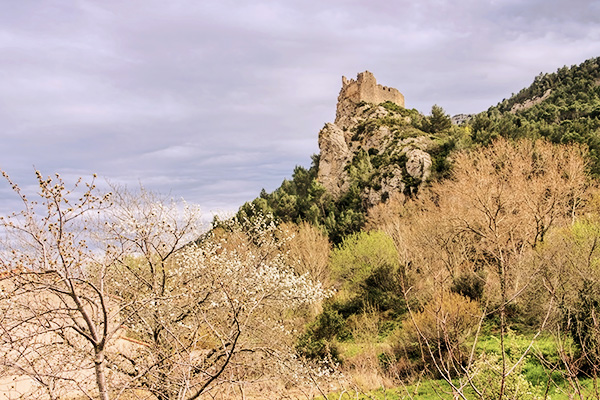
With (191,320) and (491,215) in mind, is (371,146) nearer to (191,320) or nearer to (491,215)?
(491,215)

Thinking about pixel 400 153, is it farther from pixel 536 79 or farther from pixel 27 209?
pixel 536 79

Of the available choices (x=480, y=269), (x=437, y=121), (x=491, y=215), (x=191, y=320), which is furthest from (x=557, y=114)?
(x=191, y=320)

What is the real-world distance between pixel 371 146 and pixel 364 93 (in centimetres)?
A: 1539

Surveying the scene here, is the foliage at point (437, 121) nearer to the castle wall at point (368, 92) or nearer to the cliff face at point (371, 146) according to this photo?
the cliff face at point (371, 146)

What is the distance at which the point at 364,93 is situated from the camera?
2295 inches

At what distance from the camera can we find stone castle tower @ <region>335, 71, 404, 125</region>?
5828cm

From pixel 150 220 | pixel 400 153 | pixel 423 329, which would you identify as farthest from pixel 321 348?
pixel 400 153

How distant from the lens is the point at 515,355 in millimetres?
9328

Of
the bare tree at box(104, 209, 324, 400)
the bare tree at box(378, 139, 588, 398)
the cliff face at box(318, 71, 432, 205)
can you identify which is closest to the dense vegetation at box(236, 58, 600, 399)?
the bare tree at box(378, 139, 588, 398)

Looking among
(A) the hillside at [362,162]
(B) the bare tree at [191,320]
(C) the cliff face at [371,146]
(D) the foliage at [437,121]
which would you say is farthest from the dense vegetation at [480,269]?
(D) the foliage at [437,121]

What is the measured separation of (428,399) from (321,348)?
4.67m

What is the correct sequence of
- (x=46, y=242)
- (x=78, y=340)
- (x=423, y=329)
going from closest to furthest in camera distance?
(x=46, y=242)
(x=78, y=340)
(x=423, y=329)

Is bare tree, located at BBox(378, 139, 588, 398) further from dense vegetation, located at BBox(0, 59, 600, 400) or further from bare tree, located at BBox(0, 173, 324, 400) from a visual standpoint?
bare tree, located at BBox(0, 173, 324, 400)

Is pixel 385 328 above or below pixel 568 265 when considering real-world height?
below
